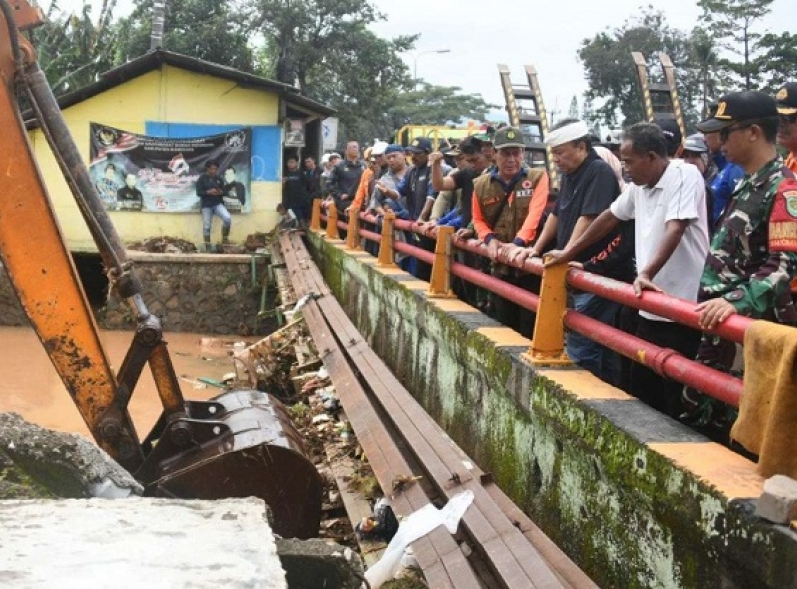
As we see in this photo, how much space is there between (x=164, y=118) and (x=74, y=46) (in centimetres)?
755

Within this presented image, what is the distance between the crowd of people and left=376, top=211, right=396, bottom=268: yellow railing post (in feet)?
2.69

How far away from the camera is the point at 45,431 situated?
3387 millimetres

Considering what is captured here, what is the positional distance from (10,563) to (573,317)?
319 centimetres

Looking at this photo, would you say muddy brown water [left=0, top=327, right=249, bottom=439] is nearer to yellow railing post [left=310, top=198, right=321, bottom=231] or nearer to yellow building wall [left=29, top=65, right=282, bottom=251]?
yellow building wall [left=29, top=65, right=282, bottom=251]

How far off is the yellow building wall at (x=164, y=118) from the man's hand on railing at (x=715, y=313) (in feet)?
51.7

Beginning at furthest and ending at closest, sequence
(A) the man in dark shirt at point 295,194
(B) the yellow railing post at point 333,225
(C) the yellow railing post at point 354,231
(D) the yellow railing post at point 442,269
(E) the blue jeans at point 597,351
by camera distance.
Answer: (A) the man in dark shirt at point 295,194
(B) the yellow railing post at point 333,225
(C) the yellow railing post at point 354,231
(D) the yellow railing post at point 442,269
(E) the blue jeans at point 597,351

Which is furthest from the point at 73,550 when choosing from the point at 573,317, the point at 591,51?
the point at 591,51

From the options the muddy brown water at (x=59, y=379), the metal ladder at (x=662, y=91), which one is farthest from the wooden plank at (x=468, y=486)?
the metal ladder at (x=662, y=91)

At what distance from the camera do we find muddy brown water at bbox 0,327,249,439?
11.7 meters

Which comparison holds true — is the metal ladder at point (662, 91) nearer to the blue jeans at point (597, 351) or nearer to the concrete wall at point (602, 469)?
the concrete wall at point (602, 469)

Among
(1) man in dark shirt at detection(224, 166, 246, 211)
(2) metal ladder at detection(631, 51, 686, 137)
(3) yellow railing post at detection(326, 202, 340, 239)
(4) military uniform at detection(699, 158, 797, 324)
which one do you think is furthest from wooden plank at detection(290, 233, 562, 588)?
(1) man in dark shirt at detection(224, 166, 246, 211)

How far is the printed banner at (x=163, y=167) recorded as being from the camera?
18.0m

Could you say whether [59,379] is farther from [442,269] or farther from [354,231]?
[442,269]

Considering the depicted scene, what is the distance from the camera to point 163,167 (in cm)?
1809
